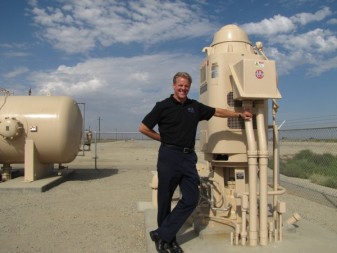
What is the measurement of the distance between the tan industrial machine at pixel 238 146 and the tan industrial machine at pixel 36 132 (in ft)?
19.2

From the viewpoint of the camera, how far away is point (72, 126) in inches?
423

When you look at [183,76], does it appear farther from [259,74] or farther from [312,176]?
[312,176]

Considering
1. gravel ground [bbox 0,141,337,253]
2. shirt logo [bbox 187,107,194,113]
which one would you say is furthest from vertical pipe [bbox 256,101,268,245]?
gravel ground [bbox 0,141,337,253]

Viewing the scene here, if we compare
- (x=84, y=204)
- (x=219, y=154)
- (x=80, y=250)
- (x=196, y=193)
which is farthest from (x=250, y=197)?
(x=84, y=204)

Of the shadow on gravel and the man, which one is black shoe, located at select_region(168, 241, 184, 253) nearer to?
the man

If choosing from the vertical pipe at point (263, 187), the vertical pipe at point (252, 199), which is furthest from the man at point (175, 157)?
the vertical pipe at point (263, 187)

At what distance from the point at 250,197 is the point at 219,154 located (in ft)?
3.26

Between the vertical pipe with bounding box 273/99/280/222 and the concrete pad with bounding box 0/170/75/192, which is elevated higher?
the vertical pipe with bounding box 273/99/280/222

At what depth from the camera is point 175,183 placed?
4324 mm

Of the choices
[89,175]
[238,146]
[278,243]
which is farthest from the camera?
[89,175]

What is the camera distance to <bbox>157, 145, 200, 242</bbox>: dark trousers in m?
4.19

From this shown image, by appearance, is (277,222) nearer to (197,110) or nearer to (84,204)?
(197,110)

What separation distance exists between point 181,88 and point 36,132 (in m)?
7.11

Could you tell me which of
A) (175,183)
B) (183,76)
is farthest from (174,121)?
(175,183)
